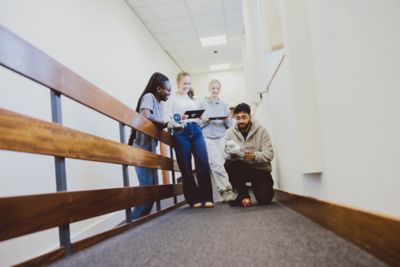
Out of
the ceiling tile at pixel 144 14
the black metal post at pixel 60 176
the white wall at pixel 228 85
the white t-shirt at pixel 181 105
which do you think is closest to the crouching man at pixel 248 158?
the white t-shirt at pixel 181 105

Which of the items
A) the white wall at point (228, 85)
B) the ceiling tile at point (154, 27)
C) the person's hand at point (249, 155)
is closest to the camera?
the person's hand at point (249, 155)

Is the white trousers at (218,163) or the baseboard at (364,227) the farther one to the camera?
the white trousers at (218,163)

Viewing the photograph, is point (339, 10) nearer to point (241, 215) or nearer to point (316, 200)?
point (316, 200)

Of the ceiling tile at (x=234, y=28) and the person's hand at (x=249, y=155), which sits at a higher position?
the ceiling tile at (x=234, y=28)

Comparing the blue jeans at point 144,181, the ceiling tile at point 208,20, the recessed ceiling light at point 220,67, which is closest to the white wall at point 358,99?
the blue jeans at point 144,181

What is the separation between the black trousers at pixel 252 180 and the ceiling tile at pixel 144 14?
109 inches

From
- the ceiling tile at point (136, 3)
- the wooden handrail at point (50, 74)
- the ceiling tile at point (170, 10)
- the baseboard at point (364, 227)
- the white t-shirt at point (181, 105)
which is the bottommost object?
the baseboard at point (364, 227)

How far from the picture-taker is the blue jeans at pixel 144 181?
6.93ft

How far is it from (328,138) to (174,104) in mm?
1781

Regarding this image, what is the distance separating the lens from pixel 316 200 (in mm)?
1416

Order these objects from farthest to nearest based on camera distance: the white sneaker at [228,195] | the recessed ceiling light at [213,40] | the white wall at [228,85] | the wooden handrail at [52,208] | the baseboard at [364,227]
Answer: the white wall at [228,85] → the recessed ceiling light at [213,40] → the white sneaker at [228,195] → the wooden handrail at [52,208] → the baseboard at [364,227]

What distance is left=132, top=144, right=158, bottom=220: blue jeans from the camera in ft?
6.93

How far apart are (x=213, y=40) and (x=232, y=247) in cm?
519

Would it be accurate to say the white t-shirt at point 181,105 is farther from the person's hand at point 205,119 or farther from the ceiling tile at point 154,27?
the ceiling tile at point 154,27
